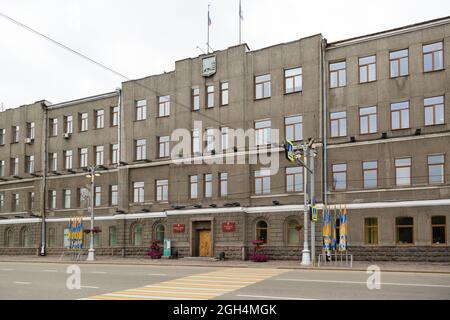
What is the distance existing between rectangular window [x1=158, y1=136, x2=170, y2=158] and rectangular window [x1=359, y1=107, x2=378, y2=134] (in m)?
15.5

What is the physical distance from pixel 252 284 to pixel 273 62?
21.3 meters

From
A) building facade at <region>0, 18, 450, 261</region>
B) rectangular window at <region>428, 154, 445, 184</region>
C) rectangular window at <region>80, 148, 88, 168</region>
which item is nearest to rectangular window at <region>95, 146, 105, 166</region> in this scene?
building facade at <region>0, 18, 450, 261</region>

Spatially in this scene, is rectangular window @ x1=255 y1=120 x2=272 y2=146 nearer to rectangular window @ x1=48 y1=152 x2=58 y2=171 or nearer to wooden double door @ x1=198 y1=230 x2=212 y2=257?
wooden double door @ x1=198 y1=230 x2=212 y2=257

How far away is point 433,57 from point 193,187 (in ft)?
63.2

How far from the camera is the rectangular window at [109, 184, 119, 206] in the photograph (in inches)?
1692

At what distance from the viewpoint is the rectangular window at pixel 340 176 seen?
32.5 m

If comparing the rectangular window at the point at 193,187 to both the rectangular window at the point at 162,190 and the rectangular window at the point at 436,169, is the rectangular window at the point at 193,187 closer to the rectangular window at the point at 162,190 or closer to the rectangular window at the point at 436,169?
the rectangular window at the point at 162,190

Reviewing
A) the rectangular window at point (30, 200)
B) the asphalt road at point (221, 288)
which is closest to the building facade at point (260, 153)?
the rectangular window at point (30, 200)

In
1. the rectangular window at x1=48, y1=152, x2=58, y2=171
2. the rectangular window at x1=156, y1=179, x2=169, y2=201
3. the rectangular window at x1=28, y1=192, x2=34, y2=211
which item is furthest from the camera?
the rectangular window at x1=28, y1=192, x2=34, y2=211

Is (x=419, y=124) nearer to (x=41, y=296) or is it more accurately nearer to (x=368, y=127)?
(x=368, y=127)

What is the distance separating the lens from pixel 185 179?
126 feet

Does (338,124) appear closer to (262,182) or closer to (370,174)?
(370,174)

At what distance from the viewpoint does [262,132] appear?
3572 centimetres

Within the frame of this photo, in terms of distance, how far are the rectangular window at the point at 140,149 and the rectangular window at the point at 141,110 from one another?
1992 millimetres
